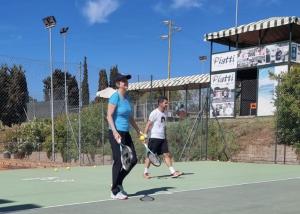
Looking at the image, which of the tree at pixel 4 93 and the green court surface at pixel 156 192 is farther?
the tree at pixel 4 93

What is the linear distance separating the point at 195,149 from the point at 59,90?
32.2 ft

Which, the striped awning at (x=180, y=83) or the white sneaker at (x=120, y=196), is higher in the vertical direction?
the striped awning at (x=180, y=83)

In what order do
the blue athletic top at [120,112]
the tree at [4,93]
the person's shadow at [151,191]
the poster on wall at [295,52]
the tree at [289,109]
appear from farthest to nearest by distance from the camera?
the poster on wall at [295,52] → the tree at [4,93] → the tree at [289,109] → the person's shadow at [151,191] → the blue athletic top at [120,112]

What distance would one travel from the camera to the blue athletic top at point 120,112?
8539 mm

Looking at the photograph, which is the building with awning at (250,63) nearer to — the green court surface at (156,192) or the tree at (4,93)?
the tree at (4,93)

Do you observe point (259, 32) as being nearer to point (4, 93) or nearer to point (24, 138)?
point (24, 138)

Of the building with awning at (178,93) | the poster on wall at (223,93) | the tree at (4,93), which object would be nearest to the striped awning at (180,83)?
the building with awning at (178,93)

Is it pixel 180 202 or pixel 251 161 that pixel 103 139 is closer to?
pixel 251 161

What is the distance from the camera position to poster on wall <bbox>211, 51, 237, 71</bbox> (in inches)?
1096

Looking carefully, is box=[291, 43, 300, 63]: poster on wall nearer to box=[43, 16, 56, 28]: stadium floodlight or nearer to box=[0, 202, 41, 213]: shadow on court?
box=[43, 16, 56, 28]: stadium floodlight

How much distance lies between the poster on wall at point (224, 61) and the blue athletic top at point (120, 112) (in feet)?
64.9

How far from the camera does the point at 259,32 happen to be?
28.0 meters

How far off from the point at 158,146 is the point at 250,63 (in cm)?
1581

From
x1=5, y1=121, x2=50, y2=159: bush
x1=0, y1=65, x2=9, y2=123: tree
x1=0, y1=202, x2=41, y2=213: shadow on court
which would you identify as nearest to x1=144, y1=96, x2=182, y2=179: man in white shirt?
x1=0, y1=202, x2=41, y2=213: shadow on court
